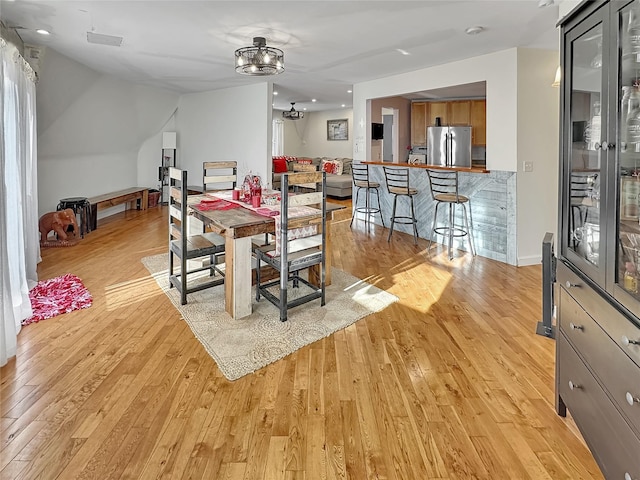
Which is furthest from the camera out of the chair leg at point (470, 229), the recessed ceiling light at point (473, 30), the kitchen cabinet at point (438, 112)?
the kitchen cabinet at point (438, 112)

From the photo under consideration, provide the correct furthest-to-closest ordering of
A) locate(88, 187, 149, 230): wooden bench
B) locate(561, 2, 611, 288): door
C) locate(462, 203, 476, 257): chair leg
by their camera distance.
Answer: locate(88, 187, 149, 230): wooden bench → locate(462, 203, 476, 257): chair leg → locate(561, 2, 611, 288): door

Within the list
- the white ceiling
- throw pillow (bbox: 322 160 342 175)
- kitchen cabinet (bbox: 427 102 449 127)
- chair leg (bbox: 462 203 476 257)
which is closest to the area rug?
the white ceiling

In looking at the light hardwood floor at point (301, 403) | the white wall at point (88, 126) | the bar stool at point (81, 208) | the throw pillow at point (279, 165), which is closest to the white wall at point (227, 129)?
the white wall at point (88, 126)

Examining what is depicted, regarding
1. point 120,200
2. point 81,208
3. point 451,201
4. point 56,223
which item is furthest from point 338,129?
point 56,223

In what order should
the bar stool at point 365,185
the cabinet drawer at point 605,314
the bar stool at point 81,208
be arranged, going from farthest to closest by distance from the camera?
the bar stool at point 365,185
the bar stool at point 81,208
the cabinet drawer at point 605,314

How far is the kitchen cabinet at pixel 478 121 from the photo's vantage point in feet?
26.6

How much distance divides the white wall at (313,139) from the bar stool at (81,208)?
771 cm

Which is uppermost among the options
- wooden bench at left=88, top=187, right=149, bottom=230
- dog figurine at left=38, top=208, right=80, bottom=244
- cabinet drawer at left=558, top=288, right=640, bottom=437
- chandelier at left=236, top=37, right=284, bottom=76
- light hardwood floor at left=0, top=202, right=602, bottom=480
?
chandelier at left=236, top=37, right=284, bottom=76

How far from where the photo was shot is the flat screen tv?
7631 mm

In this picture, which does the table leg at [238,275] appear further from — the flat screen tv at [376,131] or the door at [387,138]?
the door at [387,138]

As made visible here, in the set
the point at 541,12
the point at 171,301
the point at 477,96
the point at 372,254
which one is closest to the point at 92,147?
the point at 171,301

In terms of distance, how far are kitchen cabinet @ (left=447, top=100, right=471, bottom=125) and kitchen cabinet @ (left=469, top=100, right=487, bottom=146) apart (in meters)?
0.06

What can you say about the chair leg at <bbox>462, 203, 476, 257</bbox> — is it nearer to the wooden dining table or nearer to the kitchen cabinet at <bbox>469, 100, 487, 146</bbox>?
the wooden dining table

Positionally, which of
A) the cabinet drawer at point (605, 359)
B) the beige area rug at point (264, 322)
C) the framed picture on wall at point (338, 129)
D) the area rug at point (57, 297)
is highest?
the framed picture on wall at point (338, 129)
